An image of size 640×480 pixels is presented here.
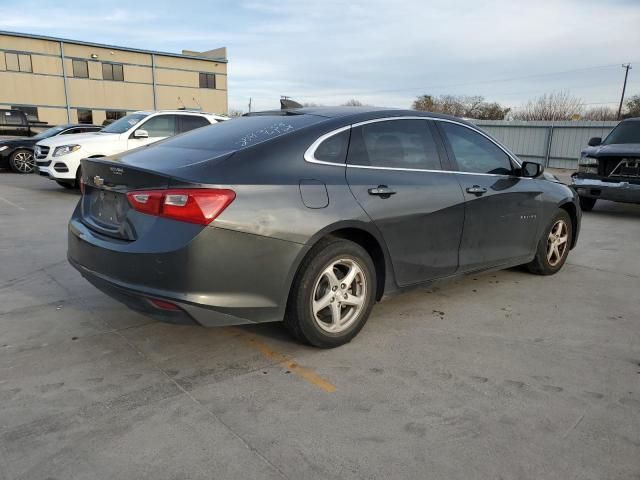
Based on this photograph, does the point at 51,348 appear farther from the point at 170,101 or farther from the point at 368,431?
the point at 170,101

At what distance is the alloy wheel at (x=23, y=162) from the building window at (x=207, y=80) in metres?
30.8

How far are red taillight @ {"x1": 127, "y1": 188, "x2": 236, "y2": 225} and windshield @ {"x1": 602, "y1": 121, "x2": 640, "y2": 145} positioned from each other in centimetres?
963

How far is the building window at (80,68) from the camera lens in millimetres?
38312

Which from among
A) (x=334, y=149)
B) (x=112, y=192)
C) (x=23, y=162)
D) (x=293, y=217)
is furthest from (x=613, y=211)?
(x=23, y=162)

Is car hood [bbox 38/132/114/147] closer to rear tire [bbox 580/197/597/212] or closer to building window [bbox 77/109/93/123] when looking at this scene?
rear tire [bbox 580/197/597/212]

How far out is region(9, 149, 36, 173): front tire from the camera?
15273 millimetres

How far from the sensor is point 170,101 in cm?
4266

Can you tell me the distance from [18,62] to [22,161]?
84.8 ft

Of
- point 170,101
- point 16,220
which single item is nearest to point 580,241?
point 16,220

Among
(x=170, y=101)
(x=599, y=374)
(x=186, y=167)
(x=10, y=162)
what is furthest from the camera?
(x=170, y=101)

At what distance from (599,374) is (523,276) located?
228 cm

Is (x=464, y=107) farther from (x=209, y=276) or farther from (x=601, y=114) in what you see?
(x=209, y=276)

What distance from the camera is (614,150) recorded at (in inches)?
367

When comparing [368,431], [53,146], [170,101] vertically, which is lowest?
[368,431]
